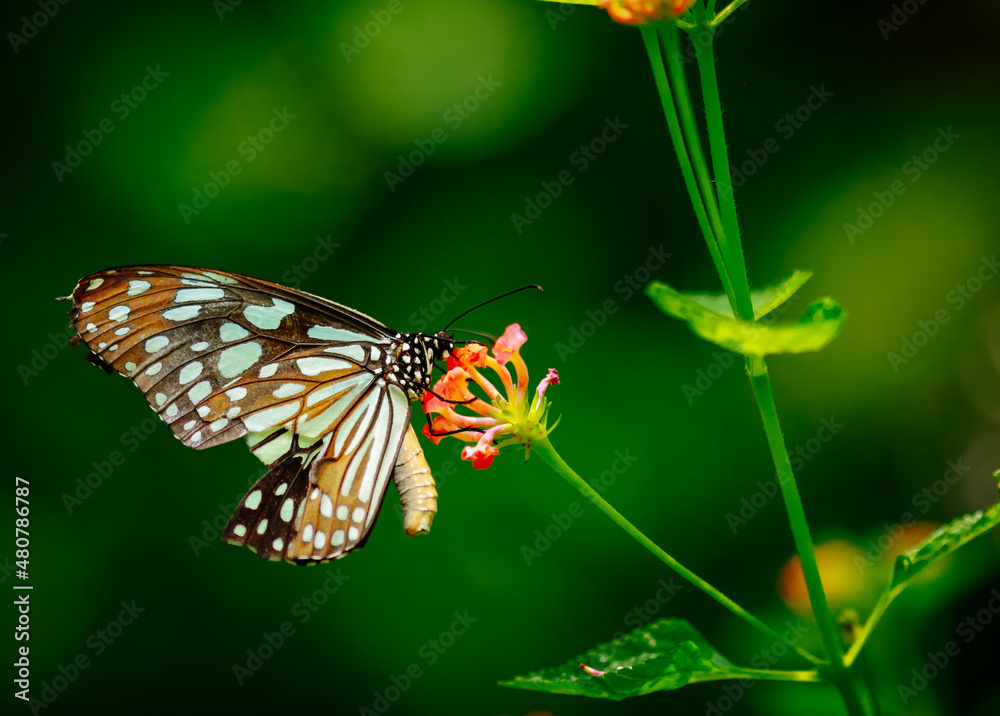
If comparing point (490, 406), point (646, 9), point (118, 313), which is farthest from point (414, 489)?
point (646, 9)

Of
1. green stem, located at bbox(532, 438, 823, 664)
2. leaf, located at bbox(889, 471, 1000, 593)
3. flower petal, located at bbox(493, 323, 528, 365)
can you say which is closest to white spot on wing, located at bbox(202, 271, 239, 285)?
flower petal, located at bbox(493, 323, 528, 365)

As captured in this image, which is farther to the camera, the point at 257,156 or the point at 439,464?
the point at 257,156

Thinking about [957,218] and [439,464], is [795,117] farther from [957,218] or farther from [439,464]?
[439,464]

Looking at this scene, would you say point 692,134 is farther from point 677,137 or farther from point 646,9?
point 646,9

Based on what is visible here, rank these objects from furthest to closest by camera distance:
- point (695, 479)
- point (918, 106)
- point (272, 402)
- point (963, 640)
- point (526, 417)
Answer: point (918, 106)
point (695, 479)
point (963, 640)
point (272, 402)
point (526, 417)

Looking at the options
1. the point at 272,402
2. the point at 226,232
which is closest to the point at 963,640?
the point at 272,402

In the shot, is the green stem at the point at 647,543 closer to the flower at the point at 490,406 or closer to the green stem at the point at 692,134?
the flower at the point at 490,406
